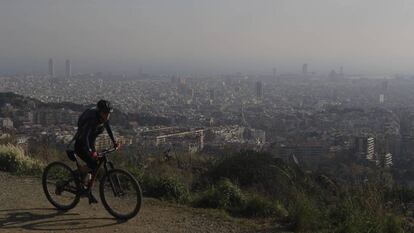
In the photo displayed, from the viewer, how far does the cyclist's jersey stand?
5.81 meters

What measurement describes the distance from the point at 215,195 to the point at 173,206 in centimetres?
56

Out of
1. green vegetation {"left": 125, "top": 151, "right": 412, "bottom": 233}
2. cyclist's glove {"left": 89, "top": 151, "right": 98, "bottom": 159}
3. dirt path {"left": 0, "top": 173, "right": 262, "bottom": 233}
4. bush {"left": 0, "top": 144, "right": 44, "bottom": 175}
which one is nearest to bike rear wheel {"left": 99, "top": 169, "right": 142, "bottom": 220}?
dirt path {"left": 0, "top": 173, "right": 262, "bottom": 233}

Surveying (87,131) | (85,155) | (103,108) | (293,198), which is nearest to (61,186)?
(85,155)

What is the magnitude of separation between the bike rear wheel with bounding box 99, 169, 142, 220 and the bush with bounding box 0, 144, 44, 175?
9.84 ft

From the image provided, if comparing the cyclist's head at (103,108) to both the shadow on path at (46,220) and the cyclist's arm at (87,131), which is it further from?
the shadow on path at (46,220)

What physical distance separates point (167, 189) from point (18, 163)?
3.10m

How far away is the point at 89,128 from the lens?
582cm

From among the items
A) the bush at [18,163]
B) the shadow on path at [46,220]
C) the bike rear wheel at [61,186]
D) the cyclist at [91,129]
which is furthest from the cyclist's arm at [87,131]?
the bush at [18,163]

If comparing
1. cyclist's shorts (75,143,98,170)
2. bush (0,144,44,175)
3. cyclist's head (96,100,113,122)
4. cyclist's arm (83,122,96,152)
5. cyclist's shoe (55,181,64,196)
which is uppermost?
cyclist's head (96,100,113,122)

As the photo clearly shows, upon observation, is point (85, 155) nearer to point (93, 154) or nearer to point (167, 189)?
point (93, 154)

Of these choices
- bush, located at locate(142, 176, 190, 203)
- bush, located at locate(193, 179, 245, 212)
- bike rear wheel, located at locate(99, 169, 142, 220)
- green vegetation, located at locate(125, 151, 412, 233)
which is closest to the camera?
green vegetation, located at locate(125, 151, 412, 233)

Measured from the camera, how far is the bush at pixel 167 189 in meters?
7.14

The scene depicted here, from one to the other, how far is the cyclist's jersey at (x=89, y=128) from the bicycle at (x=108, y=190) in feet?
0.63

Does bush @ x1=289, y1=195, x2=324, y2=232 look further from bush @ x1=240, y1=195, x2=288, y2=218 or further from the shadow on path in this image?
the shadow on path
